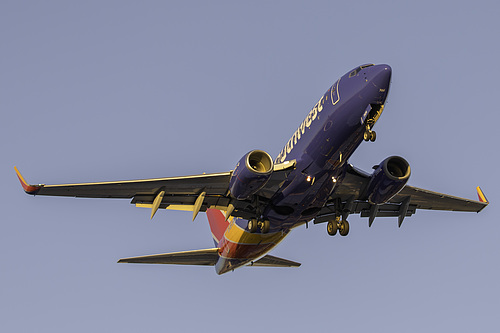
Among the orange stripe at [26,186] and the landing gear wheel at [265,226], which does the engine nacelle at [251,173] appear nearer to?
the landing gear wheel at [265,226]

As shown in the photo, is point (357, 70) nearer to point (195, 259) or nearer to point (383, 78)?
point (383, 78)

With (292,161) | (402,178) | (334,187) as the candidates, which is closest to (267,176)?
(292,161)

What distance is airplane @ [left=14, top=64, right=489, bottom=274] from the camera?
2600 centimetres

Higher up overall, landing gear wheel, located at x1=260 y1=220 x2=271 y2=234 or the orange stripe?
the orange stripe

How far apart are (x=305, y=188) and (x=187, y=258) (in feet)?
34.3

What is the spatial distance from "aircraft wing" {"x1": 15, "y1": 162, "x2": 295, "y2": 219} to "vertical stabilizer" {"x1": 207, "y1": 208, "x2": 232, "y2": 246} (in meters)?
5.39

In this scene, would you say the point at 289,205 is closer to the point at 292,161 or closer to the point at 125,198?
the point at 292,161

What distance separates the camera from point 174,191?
29.2 metres

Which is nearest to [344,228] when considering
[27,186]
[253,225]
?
[253,225]

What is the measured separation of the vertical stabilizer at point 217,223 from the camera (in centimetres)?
3606

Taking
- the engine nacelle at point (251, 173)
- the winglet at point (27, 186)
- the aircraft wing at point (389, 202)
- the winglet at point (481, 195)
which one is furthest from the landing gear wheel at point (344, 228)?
the winglet at point (27, 186)

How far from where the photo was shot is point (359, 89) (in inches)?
1004

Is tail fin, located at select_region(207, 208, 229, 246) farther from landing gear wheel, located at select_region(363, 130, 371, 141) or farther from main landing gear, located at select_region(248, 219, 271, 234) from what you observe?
landing gear wheel, located at select_region(363, 130, 371, 141)

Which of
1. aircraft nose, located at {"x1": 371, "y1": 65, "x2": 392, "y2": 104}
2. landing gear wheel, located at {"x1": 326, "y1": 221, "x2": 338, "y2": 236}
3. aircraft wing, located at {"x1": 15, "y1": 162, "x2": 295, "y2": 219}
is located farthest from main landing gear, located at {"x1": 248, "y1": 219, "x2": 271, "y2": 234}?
aircraft nose, located at {"x1": 371, "y1": 65, "x2": 392, "y2": 104}
